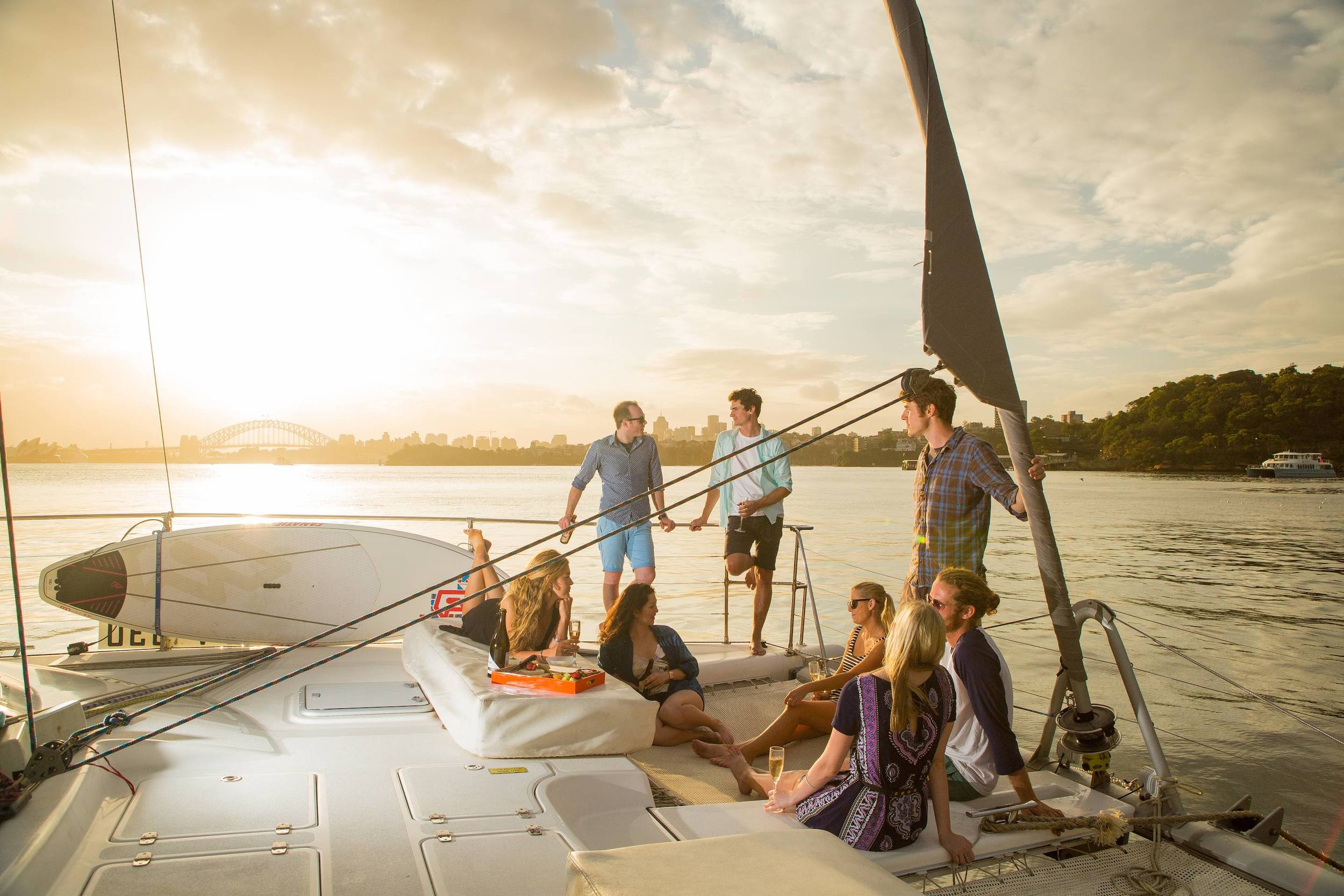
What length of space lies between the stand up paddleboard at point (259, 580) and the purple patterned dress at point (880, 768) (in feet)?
9.43

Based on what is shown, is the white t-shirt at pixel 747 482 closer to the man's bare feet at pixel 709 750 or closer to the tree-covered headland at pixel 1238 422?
the man's bare feet at pixel 709 750

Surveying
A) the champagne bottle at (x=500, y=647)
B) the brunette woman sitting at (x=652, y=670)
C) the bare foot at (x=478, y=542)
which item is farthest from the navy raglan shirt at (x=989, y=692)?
the bare foot at (x=478, y=542)

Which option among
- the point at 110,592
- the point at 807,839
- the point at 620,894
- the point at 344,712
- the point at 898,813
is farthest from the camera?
the point at 110,592

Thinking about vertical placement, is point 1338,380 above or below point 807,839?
above

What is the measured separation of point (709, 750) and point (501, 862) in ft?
5.68

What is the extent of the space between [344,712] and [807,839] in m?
2.60

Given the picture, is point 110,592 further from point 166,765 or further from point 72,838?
point 72,838

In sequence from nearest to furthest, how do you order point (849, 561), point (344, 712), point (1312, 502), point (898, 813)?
1. point (898, 813)
2. point (344, 712)
3. point (849, 561)
4. point (1312, 502)

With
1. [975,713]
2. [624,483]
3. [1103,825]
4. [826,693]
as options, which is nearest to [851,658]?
[826,693]

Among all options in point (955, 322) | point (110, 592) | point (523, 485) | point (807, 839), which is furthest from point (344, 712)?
point (523, 485)

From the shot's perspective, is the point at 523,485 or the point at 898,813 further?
the point at 523,485

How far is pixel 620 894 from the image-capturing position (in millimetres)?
1502

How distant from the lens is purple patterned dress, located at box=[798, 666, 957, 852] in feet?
8.09

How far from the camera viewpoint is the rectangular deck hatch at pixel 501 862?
2.25 meters
